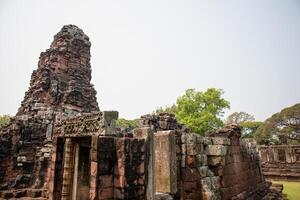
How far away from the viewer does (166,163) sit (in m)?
4.32

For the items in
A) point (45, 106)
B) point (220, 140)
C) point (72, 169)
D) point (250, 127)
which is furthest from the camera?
point (250, 127)

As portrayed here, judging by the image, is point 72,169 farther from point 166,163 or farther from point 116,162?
point 166,163

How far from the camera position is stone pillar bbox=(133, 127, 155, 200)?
3.74 metres

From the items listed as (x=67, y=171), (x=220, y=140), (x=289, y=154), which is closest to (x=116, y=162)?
(x=67, y=171)

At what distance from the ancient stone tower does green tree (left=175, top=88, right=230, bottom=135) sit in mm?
18086

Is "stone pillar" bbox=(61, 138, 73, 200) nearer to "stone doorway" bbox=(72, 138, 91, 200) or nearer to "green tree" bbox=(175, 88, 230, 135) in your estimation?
"stone doorway" bbox=(72, 138, 91, 200)

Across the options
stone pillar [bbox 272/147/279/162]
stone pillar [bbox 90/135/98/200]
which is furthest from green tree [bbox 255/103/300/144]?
stone pillar [bbox 90/135/98/200]

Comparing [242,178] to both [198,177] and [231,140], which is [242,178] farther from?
[198,177]

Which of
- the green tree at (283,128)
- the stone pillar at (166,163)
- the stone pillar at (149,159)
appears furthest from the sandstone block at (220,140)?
the green tree at (283,128)

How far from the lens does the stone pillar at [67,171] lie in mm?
5266

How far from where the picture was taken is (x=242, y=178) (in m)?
7.04

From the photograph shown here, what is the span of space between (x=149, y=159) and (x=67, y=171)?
259 cm

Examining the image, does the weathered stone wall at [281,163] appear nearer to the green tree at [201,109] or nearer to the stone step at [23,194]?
the green tree at [201,109]

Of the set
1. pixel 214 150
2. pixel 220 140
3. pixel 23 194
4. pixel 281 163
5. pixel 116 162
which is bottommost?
pixel 23 194
